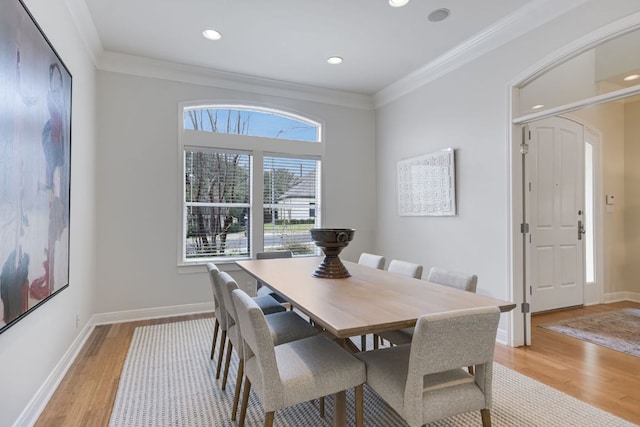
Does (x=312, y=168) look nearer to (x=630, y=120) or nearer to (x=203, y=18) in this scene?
(x=203, y=18)

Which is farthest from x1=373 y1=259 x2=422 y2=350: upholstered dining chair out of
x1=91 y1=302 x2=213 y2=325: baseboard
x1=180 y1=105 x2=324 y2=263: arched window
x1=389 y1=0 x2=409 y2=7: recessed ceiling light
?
x1=91 y1=302 x2=213 y2=325: baseboard

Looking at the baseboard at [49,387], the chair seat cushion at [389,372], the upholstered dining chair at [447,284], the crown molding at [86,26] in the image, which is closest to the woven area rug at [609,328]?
the upholstered dining chair at [447,284]

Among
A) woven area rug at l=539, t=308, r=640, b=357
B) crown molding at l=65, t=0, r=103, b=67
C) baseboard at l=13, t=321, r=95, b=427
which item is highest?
crown molding at l=65, t=0, r=103, b=67

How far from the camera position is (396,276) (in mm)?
2455

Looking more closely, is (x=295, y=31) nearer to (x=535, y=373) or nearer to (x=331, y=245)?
(x=331, y=245)

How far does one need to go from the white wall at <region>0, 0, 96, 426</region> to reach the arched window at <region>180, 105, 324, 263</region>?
100 cm

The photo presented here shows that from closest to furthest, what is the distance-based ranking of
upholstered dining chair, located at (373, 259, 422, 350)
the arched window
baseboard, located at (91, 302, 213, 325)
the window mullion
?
upholstered dining chair, located at (373, 259, 422, 350) < baseboard, located at (91, 302, 213, 325) < the arched window < the window mullion

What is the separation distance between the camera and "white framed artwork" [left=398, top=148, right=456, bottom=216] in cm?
382

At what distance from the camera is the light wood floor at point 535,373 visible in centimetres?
210

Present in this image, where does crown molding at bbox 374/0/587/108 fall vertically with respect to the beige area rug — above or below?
above

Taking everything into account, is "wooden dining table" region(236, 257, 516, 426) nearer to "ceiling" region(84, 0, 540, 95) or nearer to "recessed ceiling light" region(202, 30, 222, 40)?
"ceiling" region(84, 0, 540, 95)

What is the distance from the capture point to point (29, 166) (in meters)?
1.86

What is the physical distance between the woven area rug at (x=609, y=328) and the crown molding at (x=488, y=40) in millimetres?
2903

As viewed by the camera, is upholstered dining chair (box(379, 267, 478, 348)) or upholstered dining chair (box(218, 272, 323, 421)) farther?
upholstered dining chair (box(379, 267, 478, 348))
